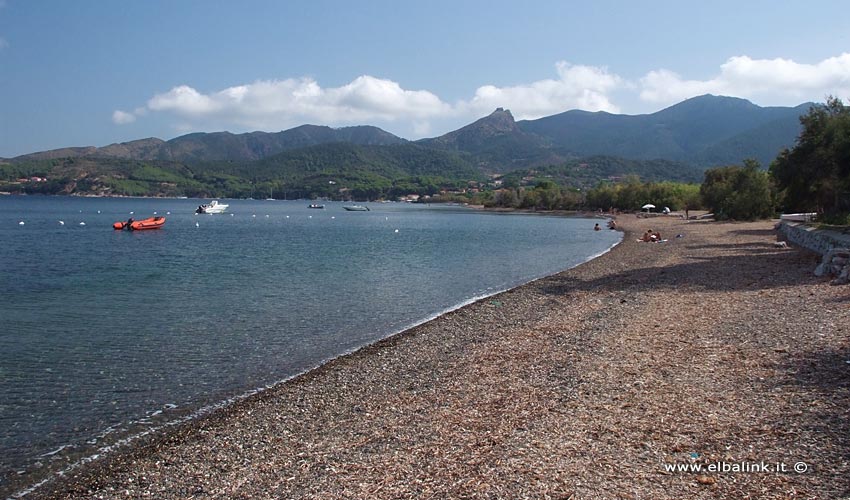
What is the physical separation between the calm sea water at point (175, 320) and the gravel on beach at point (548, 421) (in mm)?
1637

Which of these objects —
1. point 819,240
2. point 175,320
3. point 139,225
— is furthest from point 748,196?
point 139,225

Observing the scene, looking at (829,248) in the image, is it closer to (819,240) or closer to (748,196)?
(819,240)

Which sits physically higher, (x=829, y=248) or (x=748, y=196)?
(x=748, y=196)

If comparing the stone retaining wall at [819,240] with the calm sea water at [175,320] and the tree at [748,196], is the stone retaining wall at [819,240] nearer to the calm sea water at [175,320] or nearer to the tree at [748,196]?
the calm sea water at [175,320]

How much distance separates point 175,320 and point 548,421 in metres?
15.7

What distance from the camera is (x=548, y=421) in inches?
368

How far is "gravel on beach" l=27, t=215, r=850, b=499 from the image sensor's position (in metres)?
7.32

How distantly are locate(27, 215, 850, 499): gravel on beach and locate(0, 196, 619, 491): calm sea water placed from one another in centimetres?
164

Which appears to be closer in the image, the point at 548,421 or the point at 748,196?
the point at 548,421

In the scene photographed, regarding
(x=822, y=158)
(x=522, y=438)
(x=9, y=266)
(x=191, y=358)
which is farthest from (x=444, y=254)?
(x=522, y=438)

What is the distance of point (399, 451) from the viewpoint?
8664mm

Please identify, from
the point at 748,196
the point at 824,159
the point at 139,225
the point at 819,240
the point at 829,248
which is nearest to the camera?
the point at 829,248

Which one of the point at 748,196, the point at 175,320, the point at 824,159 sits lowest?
the point at 175,320

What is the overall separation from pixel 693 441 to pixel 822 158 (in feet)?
106
